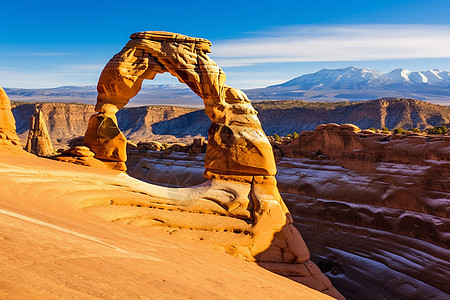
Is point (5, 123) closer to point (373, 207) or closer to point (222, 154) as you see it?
point (222, 154)

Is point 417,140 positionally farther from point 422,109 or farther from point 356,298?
point 422,109

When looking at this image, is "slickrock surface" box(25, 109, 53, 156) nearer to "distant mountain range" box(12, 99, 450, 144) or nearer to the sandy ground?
the sandy ground

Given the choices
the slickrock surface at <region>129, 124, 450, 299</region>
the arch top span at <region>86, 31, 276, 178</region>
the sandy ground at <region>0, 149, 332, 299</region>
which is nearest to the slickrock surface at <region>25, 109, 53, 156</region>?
the slickrock surface at <region>129, 124, 450, 299</region>

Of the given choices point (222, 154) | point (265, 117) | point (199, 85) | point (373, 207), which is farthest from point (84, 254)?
point (265, 117)

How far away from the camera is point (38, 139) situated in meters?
39.6

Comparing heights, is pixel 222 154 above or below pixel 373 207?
above

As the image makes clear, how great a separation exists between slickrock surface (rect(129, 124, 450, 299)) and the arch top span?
7.47 meters

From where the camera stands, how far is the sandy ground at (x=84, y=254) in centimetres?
367

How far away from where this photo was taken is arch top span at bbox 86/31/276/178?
12328 millimetres

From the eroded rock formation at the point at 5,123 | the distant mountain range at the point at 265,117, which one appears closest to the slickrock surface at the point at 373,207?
the eroded rock formation at the point at 5,123

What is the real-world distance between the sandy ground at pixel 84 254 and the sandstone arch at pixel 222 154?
1.70 m

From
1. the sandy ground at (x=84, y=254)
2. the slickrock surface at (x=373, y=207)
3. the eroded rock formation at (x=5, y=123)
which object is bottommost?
the slickrock surface at (x=373, y=207)

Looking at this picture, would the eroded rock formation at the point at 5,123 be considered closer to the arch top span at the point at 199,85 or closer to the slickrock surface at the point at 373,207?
the arch top span at the point at 199,85

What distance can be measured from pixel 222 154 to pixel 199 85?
7.39 ft
